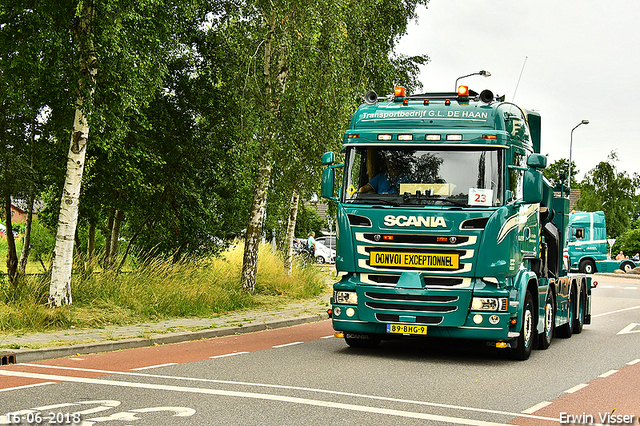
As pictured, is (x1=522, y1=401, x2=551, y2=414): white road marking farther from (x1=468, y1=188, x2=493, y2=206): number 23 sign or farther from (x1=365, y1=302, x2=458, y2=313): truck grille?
(x1=468, y1=188, x2=493, y2=206): number 23 sign

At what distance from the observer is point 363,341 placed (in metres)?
12.4

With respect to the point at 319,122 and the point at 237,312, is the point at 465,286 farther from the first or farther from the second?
the point at 319,122

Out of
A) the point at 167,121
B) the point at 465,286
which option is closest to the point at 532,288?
the point at 465,286

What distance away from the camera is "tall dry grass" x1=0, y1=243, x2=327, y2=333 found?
12711mm

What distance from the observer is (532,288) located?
471 inches

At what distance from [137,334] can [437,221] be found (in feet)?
17.0

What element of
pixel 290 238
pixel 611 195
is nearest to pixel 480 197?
pixel 290 238

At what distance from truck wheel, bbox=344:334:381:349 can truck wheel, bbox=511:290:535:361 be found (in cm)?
217

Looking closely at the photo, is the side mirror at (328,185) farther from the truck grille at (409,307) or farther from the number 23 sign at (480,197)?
the number 23 sign at (480,197)

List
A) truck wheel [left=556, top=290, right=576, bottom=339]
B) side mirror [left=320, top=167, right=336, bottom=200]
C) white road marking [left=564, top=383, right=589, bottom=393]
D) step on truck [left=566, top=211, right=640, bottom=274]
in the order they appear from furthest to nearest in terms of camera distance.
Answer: step on truck [left=566, top=211, right=640, bottom=274] → truck wheel [left=556, top=290, right=576, bottom=339] → side mirror [left=320, top=167, right=336, bottom=200] → white road marking [left=564, top=383, right=589, bottom=393]

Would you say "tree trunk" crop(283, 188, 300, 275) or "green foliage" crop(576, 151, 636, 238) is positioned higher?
"green foliage" crop(576, 151, 636, 238)

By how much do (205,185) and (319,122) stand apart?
4.00 meters

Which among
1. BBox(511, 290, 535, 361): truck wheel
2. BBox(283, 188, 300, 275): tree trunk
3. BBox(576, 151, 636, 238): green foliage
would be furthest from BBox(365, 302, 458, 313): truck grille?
BBox(576, 151, 636, 238): green foliage

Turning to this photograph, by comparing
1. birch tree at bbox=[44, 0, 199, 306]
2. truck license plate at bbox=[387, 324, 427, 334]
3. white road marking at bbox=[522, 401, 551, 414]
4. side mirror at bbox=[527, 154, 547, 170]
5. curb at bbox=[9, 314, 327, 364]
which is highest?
birch tree at bbox=[44, 0, 199, 306]
